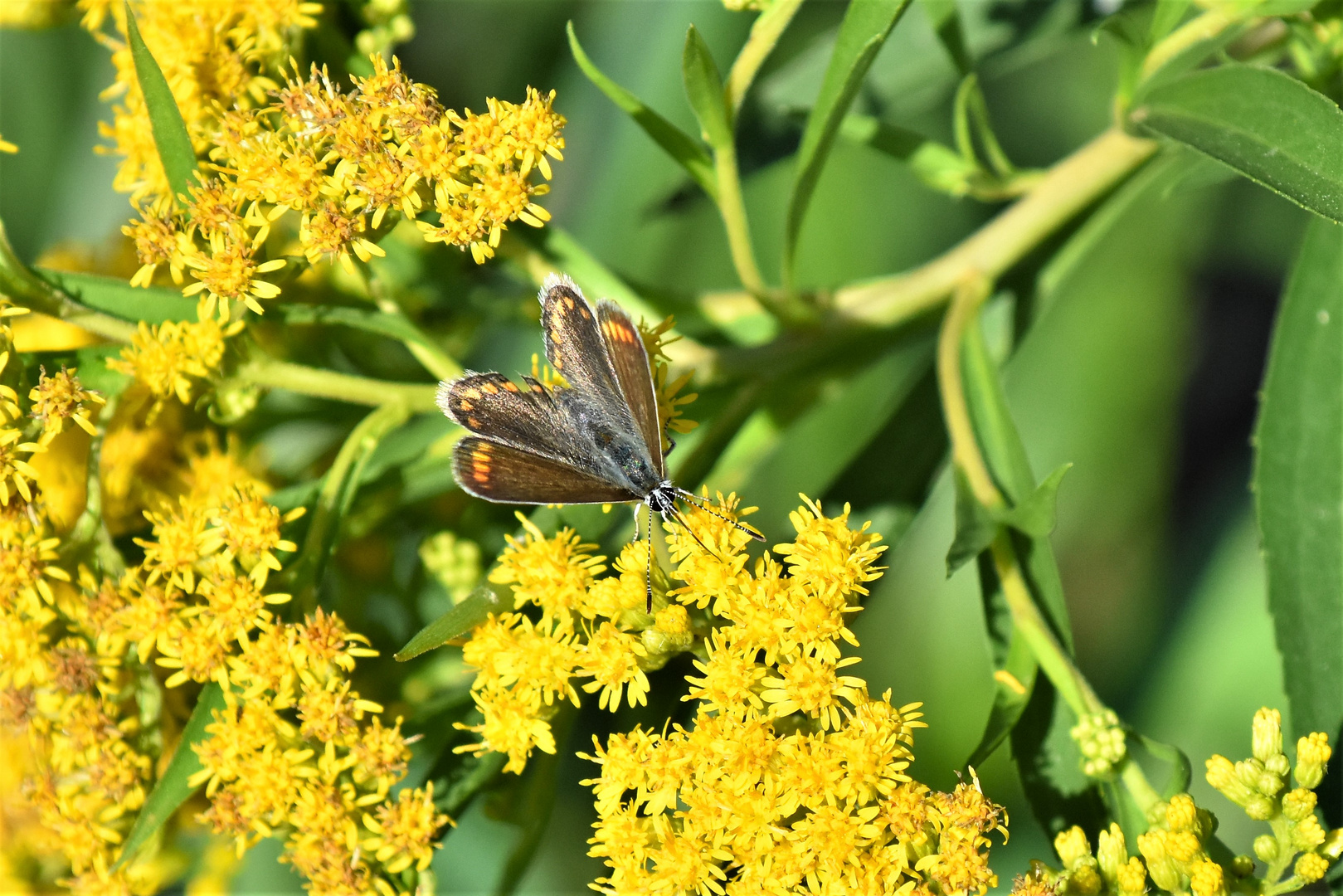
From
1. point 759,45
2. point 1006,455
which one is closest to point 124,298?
point 759,45

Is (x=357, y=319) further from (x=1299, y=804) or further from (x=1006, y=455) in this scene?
(x=1299, y=804)

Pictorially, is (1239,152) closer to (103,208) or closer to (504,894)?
(504,894)

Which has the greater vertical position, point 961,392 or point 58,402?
point 961,392

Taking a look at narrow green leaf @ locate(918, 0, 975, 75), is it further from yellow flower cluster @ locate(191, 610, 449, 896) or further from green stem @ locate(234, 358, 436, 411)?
yellow flower cluster @ locate(191, 610, 449, 896)

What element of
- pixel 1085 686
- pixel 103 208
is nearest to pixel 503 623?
pixel 1085 686

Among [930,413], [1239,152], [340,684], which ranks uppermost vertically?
[1239,152]

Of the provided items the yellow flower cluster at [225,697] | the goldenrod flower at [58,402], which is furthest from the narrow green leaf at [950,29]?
the goldenrod flower at [58,402]

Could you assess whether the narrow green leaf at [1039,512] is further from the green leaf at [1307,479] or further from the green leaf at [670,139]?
the green leaf at [670,139]
